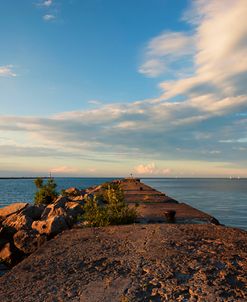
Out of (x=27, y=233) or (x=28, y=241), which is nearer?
(x=28, y=241)

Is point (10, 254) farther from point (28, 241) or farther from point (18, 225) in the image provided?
point (18, 225)

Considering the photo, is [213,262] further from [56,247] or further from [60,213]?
[60,213]

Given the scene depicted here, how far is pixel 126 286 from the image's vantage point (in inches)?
196

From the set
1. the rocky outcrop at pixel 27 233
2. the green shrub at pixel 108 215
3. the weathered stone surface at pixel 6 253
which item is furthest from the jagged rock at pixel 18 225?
the green shrub at pixel 108 215

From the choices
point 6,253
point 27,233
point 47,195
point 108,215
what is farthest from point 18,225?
point 47,195

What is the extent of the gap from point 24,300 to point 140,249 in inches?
104

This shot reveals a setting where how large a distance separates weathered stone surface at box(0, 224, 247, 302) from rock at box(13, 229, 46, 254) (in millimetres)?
1780

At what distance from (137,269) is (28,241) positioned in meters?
5.10

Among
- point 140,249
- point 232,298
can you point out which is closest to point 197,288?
point 232,298

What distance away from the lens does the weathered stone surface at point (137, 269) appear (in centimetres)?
475

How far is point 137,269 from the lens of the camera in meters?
5.64

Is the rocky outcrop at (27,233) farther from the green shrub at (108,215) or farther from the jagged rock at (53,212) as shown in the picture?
the green shrub at (108,215)

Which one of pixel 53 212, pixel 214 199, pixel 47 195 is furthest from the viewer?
pixel 214 199

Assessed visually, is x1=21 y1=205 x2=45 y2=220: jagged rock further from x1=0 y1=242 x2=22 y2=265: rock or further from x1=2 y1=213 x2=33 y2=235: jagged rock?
x1=0 y1=242 x2=22 y2=265: rock
